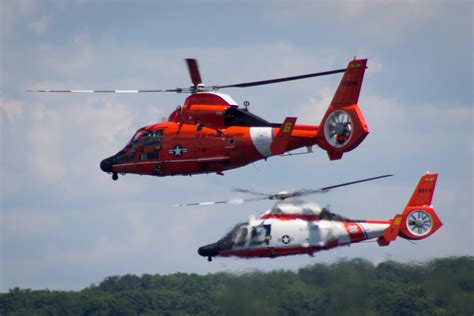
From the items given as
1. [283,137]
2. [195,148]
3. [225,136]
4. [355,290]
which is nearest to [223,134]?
[225,136]

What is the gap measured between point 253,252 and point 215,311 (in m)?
12.2

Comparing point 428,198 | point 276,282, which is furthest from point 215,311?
point 428,198

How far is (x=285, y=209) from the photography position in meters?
71.5

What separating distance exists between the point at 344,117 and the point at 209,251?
454 inches

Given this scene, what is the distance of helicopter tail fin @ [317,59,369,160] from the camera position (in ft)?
218

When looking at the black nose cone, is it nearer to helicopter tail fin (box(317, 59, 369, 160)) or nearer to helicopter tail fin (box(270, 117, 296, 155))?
helicopter tail fin (box(270, 117, 296, 155))

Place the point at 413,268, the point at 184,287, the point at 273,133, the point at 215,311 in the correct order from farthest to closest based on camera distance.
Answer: the point at 184,287, the point at 215,311, the point at 413,268, the point at 273,133

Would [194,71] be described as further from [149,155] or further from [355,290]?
[355,290]

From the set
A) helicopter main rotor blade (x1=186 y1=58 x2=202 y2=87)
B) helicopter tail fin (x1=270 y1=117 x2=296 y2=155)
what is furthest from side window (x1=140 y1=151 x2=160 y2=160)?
helicopter tail fin (x1=270 y1=117 x2=296 y2=155)

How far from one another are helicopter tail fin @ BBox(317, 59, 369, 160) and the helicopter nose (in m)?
9.73

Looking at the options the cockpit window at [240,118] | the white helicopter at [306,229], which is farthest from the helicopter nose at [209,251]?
the cockpit window at [240,118]

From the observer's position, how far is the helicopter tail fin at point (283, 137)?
2621 inches

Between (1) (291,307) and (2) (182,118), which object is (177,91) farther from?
(1) (291,307)

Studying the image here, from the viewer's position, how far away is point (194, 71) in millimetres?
71562
